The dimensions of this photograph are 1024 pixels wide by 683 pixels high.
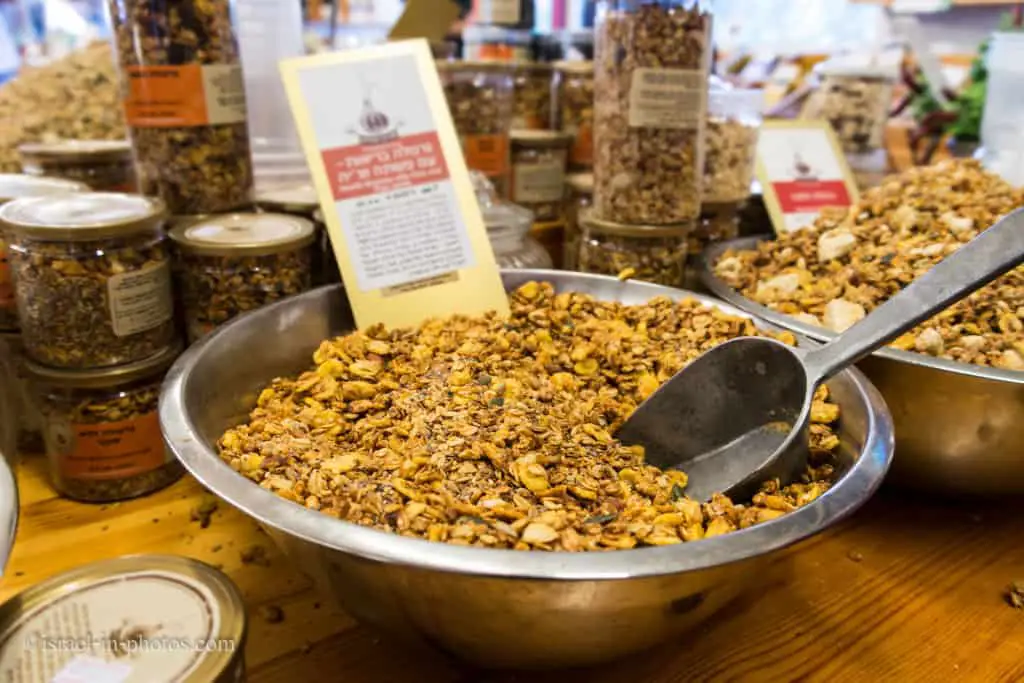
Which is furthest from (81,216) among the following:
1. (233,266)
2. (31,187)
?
(31,187)

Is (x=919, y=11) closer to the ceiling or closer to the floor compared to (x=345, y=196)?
closer to the ceiling

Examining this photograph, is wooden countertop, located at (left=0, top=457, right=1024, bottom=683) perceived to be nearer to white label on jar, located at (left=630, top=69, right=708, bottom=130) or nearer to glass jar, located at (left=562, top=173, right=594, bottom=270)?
white label on jar, located at (left=630, top=69, right=708, bottom=130)

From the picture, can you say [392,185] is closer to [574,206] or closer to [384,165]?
[384,165]

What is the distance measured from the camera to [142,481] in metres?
0.96

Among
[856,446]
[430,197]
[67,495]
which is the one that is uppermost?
[430,197]

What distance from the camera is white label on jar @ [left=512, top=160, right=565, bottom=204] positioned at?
5.29 ft

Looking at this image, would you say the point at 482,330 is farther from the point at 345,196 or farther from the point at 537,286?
the point at 345,196

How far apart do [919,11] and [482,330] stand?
13.3ft

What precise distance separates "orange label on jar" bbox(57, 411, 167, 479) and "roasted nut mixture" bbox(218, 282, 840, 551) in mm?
187

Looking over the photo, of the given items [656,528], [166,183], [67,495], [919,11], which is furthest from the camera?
[919,11]

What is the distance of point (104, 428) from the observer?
916 mm

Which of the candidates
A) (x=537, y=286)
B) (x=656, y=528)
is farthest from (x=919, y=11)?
(x=656, y=528)

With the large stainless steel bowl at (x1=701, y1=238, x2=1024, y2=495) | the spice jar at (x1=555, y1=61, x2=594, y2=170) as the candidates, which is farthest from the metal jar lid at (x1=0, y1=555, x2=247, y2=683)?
the spice jar at (x1=555, y1=61, x2=594, y2=170)

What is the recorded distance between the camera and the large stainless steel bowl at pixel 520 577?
19.6 inches
